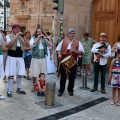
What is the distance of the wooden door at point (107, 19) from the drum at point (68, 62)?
421cm

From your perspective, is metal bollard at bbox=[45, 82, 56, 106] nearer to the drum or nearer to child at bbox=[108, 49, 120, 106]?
the drum

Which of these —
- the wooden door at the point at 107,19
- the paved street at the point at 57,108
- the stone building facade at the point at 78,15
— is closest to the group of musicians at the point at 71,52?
the paved street at the point at 57,108

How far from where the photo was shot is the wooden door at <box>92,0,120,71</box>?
1046 cm

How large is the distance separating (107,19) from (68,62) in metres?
4.71

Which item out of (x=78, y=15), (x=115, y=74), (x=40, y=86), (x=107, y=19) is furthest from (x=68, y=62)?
(x=78, y=15)

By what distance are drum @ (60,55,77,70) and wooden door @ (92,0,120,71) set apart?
421 cm

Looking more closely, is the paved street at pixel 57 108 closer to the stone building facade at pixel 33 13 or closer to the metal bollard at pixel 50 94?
the metal bollard at pixel 50 94

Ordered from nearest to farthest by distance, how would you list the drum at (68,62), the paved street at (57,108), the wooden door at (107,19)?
the paved street at (57,108)
the drum at (68,62)
the wooden door at (107,19)

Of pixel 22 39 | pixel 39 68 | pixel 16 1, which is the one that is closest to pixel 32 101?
pixel 39 68

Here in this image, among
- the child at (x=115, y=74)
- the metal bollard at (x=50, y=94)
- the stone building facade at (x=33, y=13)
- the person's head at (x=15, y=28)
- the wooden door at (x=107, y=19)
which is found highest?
the stone building facade at (x=33, y=13)

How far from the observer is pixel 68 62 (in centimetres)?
673

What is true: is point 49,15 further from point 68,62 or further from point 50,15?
point 68,62

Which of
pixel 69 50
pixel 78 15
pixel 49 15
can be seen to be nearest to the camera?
pixel 69 50

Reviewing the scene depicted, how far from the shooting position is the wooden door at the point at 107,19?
34.3ft
